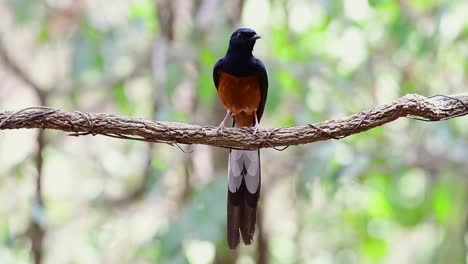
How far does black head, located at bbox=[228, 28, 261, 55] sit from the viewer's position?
12.7 ft

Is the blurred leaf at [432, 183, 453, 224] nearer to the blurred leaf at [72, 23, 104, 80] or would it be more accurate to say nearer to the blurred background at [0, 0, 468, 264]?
the blurred background at [0, 0, 468, 264]

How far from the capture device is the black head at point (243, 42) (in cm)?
386

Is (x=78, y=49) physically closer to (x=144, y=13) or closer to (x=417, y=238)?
(x=144, y=13)

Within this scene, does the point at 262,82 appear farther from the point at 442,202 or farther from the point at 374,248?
the point at 374,248

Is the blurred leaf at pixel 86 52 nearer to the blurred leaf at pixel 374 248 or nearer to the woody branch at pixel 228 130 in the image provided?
the woody branch at pixel 228 130

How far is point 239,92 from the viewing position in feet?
12.5

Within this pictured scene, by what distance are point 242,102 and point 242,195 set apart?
530mm

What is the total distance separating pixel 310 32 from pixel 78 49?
83.2 inches

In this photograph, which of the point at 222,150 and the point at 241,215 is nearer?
the point at 241,215

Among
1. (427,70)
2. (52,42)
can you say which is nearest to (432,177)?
(427,70)

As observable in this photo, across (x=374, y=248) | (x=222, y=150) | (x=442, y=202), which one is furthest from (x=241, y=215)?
(x=374, y=248)

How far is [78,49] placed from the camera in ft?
15.0

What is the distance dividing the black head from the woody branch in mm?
1078

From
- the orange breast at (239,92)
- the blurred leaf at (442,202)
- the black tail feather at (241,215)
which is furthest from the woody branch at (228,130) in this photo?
the blurred leaf at (442,202)
